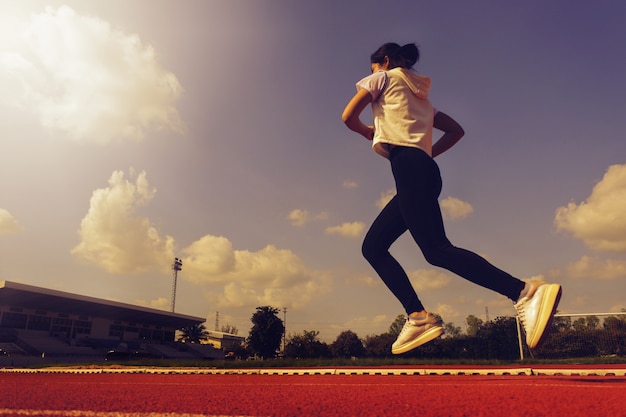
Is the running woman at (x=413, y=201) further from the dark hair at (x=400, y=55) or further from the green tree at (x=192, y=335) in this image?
the green tree at (x=192, y=335)

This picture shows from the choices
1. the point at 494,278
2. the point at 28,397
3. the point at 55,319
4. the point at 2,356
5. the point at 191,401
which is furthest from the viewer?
the point at 55,319

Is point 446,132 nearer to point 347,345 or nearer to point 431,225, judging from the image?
point 431,225

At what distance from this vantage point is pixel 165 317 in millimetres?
58625

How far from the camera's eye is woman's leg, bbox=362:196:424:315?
157 inches

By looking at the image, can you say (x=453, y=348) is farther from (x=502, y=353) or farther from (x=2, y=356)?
(x=2, y=356)

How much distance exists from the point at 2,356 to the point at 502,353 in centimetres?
3774

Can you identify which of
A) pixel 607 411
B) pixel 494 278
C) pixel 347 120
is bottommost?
pixel 607 411

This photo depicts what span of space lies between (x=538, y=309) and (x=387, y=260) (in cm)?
128

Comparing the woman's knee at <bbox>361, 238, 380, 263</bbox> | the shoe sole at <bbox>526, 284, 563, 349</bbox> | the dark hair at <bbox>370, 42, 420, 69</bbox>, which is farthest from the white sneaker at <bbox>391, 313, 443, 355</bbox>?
the dark hair at <bbox>370, 42, 420, 69</bbox>

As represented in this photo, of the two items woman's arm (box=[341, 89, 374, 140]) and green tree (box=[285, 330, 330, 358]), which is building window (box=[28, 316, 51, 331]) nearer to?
green tree (box=[285, 330, 330, 358])

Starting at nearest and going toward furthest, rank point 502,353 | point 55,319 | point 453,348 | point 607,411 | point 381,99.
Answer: point 607,411
point 381,99
point 502,353
point 453,348
point 55,319

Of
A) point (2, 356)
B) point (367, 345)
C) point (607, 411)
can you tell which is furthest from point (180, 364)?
point (367, 345)

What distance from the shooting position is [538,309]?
3.25 m

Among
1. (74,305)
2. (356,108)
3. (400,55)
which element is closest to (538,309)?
(356,108)
